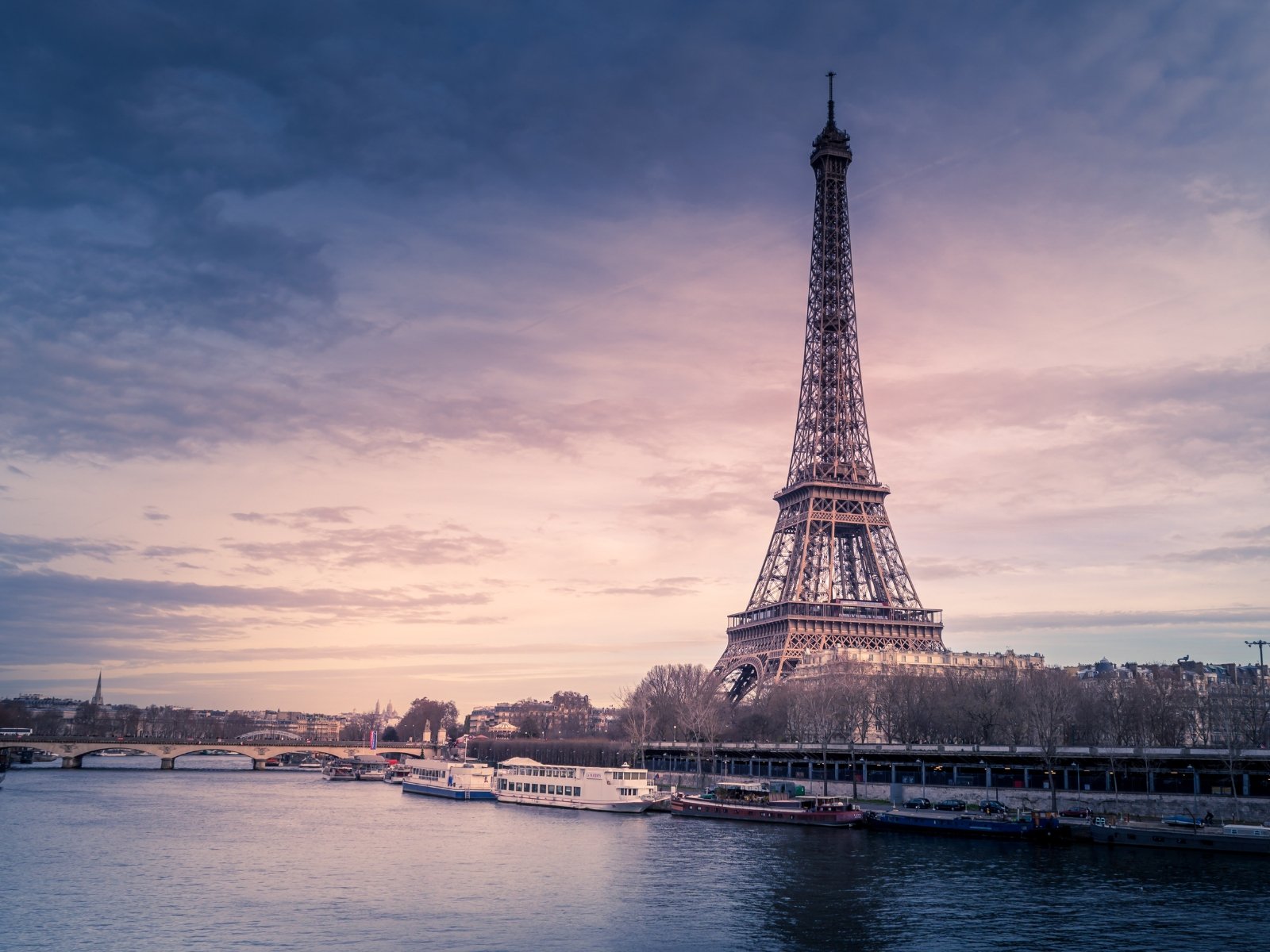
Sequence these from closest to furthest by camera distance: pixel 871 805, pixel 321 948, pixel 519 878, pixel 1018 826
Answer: pixel 321 948
pixel 519 878
pixel 1018 826
pixel 871 805

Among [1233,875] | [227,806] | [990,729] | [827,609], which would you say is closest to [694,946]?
[1233,875]

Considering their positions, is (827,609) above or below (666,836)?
above

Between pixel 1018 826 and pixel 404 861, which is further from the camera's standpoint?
pixel 1018 826

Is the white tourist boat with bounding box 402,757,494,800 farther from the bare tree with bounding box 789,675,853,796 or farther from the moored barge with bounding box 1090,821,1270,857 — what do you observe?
the moored barge with bounding box 1090,821,1270,857

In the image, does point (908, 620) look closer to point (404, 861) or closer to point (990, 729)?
point (990, 729)

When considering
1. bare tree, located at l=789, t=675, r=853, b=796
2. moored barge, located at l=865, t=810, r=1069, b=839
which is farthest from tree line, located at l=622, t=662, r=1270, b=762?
moored barge, located at l=865, t=810, r=1069, b=839

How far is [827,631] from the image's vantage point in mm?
141000

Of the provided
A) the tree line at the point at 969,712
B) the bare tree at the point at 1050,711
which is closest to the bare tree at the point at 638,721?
the tree line at the point at 969,712

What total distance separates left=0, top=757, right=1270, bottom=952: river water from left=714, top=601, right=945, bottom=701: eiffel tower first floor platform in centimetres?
5653

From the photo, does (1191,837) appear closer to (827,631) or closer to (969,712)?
(969,712)

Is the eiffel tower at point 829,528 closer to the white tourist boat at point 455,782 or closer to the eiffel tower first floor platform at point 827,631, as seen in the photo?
the eiffel tower first floor platform at point 827,631

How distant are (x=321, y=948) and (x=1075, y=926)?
95.3 ft

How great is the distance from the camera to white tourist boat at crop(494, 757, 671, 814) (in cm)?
9981

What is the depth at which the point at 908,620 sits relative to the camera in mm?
144875
